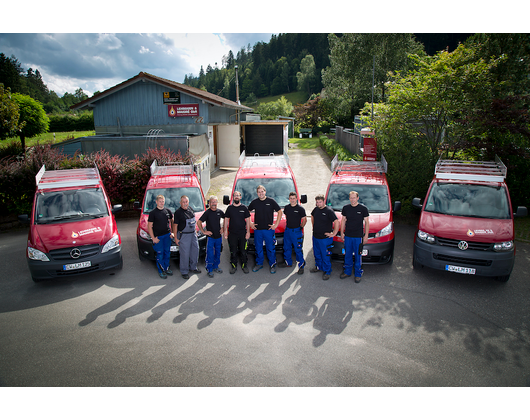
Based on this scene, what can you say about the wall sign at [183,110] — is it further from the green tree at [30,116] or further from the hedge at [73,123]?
the hedge at [73,123]

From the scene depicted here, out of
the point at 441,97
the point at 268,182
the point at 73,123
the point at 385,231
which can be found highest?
the point at 73,123

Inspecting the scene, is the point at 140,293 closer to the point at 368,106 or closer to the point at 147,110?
the point at 368,106

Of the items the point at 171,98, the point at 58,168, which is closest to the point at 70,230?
the point at 58,168

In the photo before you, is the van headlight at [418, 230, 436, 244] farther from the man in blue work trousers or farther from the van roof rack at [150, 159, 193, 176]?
the van roof rack at [150, 159, 193, 176]

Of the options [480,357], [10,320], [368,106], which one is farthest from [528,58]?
[10,320]

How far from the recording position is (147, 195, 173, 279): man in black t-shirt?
7.39 meters

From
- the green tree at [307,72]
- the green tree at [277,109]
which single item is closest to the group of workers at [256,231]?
the green tree at [277,109]

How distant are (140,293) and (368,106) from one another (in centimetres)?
1262

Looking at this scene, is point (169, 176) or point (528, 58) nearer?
point (169, 176)

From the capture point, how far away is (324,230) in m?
7.27

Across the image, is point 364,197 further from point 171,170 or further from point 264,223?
point 171,170

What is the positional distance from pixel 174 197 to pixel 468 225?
7003 millimetres

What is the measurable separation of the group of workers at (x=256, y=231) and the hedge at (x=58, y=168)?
18.9 feet

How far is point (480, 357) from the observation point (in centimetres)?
482
